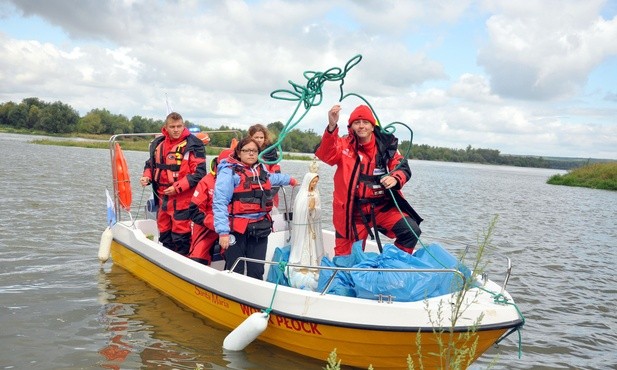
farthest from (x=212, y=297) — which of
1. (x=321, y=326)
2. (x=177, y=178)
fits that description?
(x=177, y=178)

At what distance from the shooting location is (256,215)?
572 cm

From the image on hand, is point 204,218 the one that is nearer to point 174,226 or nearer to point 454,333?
point 174,226

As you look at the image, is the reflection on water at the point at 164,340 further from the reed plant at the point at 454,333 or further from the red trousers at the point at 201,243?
the reed plant at the point at 454,333

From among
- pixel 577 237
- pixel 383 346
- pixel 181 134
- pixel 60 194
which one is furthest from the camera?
pixel 60 194

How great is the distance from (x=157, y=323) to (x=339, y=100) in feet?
9.78

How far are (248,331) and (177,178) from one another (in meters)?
2.47

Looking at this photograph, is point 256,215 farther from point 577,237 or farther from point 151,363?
point 577,237

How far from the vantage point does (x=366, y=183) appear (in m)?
5.48

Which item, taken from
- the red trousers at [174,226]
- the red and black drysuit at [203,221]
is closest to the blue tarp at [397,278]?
the red and black drysuit at [203,221]

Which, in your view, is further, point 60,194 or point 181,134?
point 60,194

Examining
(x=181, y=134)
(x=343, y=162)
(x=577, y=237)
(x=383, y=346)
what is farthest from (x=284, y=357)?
→ (x=577, y=237)

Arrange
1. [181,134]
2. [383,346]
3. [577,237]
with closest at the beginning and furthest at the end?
1. [383,346]
2. [181,134]
3. [577,237]

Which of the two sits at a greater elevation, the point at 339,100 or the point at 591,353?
the point at 339,100

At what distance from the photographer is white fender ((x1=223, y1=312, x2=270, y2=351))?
16.1 ft
